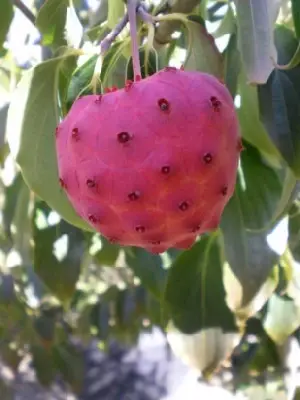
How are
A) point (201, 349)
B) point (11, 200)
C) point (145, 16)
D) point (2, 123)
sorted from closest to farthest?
point (145, 16)
point (201, 349)
point (2, 123)
point (11, 200)

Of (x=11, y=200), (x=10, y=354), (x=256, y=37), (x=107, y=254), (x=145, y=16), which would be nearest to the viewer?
(x=256, y=37)

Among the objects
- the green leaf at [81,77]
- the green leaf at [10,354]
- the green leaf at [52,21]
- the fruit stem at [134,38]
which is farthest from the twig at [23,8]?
the green leaf at [10,354]

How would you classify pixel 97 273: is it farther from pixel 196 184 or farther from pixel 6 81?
pixel 196 184

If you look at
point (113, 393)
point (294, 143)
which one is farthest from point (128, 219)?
point (113, 393)

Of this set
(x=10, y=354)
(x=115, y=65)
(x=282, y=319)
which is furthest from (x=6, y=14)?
(x=10, y=354)

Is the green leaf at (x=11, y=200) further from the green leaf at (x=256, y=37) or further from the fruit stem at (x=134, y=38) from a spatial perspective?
the green leaf at (x=256, y=37)

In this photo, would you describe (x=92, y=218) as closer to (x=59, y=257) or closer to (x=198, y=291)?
(x=198, y=291)

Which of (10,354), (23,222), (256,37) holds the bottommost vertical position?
(10,354)
